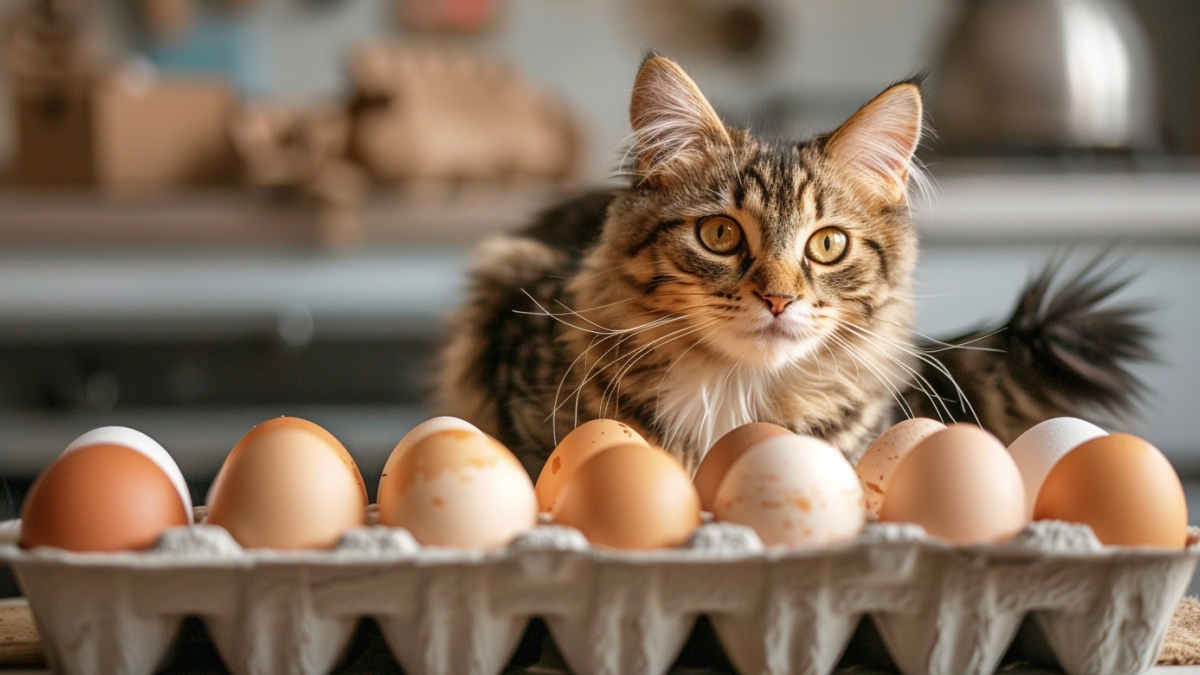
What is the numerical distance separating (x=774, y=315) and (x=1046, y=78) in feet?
6.96

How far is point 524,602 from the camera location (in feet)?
2.08

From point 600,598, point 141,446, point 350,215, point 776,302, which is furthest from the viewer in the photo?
point 350,215

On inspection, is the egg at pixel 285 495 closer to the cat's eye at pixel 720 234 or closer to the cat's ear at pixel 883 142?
the cat's eye at pixel 720 234

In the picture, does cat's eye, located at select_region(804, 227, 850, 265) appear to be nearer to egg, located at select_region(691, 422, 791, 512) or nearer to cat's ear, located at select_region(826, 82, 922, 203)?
cat's ear, located at select_region(826, 82, 922, 203)

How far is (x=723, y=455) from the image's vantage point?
77cm

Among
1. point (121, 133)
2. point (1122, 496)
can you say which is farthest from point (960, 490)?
point (121, 133)

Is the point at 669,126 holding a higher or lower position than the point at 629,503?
higher

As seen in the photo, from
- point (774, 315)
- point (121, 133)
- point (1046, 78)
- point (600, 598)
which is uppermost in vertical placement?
point (1046, 78)

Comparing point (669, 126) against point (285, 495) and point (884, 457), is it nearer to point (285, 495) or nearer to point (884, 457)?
point (884, 457)

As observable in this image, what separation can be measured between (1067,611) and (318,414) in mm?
2180

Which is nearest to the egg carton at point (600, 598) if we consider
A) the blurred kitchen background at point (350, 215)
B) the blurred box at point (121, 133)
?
the blurred kitchen background at point (350, 215)

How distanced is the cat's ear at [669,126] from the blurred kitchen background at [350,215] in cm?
157

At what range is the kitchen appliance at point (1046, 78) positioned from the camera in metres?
2.70

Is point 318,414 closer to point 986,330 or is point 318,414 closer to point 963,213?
point 963,213
